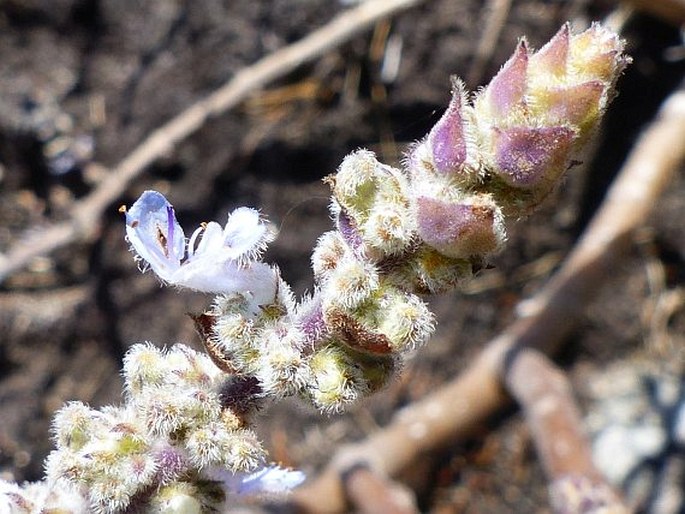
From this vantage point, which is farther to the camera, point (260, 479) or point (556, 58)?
point (260, 479)

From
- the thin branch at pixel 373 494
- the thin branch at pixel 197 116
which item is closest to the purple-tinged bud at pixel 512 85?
the thin branch at pixel 373 494

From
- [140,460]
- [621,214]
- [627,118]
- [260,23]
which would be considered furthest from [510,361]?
[140,460]

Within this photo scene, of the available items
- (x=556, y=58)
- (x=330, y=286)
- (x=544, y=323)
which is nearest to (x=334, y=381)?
(x=330, y=286)

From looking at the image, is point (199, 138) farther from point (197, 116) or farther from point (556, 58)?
Answer: point (556, 58)

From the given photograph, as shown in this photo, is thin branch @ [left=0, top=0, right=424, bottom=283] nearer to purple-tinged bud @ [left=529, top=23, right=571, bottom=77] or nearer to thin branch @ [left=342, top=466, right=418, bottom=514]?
thin branch @ [left=342, top=466, right=418, bottom=514]

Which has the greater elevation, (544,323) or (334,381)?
(544,323)

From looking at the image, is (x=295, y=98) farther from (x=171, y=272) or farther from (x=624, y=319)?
(x=171, y=272)

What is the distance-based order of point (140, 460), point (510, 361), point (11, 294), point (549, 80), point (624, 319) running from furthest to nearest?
point (624, 319)
point (11, 294)
point (510, 361)
point (140, 460)
point (549, 80)
